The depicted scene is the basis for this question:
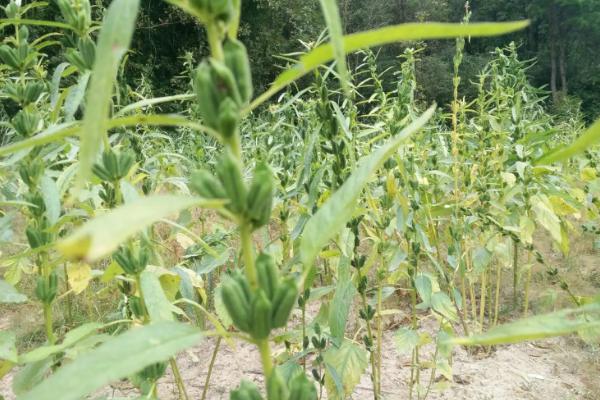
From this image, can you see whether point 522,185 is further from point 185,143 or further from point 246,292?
point 185,143

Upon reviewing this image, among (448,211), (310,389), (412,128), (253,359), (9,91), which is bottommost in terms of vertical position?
(253,359)

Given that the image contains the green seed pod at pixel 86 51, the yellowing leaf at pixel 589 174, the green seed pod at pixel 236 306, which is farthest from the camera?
the yellowing leaf at pixel 589 174

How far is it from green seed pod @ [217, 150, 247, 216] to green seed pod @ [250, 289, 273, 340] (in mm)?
75

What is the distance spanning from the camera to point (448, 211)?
209cm

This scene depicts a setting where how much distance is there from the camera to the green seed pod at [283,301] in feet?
1.55

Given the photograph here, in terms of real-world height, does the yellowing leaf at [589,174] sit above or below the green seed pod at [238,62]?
below

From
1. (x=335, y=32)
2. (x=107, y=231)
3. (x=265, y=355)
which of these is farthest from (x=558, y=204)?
(x=107, y=231)

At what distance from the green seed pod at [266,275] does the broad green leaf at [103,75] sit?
21cm

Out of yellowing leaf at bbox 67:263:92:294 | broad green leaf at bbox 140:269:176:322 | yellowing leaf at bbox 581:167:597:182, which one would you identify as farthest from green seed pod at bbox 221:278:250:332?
yellowing leaf at bbox 581:167:597:182

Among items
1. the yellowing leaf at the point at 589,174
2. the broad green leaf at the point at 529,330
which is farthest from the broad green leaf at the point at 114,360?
the yellowing leaf at the point at 589,174

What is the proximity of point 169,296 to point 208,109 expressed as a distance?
0.85m

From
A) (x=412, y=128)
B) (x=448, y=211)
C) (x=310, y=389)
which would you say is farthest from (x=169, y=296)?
(x=448, y=211)

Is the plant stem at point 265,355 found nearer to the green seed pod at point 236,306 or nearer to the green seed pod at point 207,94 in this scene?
the green seed pod at point 236,306

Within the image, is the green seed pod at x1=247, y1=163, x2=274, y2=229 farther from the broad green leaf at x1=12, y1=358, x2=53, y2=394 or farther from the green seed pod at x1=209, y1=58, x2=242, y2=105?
the broad green leaf at x1=12, y1=358, x2=53, y2=394
